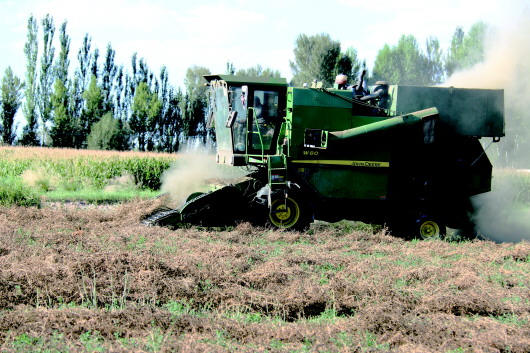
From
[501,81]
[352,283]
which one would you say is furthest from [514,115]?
[352,283]

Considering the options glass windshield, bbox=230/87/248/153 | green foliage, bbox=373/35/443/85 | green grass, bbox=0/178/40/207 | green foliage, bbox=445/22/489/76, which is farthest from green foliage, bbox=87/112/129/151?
glass windshield, bbox=230/87/248/153

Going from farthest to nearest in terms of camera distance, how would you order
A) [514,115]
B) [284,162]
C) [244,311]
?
[514,115] → [284,162] → [244,311]

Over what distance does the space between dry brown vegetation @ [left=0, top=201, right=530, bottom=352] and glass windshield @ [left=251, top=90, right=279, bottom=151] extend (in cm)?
271

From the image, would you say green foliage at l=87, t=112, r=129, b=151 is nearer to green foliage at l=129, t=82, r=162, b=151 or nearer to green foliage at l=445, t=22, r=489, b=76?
green foliage at l=129, t=82, r=162, b=151

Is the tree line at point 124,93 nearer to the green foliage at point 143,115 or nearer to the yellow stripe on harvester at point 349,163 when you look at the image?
the green foliage at point 143,115

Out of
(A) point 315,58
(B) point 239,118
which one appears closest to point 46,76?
(A) point 315,58

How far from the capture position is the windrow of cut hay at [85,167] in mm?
22734

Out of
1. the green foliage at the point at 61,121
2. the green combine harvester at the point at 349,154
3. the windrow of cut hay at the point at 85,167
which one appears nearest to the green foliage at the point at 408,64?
the windrow of cut hay at the point at 85,167

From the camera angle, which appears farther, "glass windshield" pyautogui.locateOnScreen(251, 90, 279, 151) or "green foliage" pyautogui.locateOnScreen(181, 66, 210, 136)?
"green foliage" pyautogui.locateOnScreen(181, 66, 210, 136)

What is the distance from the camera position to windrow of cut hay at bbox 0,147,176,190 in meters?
22.7

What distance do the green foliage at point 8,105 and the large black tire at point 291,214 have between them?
37.2 meters

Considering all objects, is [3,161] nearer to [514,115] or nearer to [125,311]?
[514,115]

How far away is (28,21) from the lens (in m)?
47.6

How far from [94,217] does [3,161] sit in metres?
13.1
